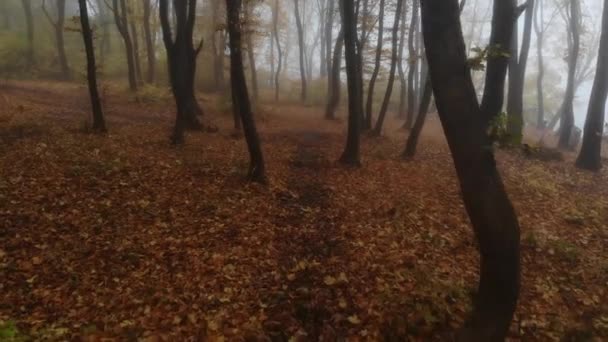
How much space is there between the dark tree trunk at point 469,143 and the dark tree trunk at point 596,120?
37.8ft

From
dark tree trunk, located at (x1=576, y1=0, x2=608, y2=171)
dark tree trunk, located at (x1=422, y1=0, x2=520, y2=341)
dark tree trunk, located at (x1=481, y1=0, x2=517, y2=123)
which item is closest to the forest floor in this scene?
dark tree trunk, located at (x1=422, y1=0, x2=520, y2=341)

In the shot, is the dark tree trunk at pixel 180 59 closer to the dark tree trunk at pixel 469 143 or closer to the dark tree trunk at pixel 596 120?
the dark tree trunk at pixel 469 143

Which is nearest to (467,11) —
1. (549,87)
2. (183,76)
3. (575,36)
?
(549,87)

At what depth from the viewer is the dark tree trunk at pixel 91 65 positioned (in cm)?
985

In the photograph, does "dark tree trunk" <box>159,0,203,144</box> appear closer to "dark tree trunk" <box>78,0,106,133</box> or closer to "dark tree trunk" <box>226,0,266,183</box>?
"dark tree trunk" <box>78,0,106,133</box>

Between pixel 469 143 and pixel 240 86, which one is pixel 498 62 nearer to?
pixel 469 143

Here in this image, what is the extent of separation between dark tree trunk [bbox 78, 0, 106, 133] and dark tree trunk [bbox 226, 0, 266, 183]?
4.73m

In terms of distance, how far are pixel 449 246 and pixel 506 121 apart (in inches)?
159

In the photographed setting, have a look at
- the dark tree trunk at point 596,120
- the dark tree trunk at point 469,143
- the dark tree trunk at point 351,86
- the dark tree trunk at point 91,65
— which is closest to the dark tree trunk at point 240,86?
the dark tree trunk at point 351,86

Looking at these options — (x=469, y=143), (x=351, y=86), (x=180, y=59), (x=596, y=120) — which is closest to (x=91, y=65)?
(x=180, y=59)

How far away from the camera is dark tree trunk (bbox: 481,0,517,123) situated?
11.3 ft

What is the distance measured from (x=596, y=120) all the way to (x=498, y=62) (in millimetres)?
10874

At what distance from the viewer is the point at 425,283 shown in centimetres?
529

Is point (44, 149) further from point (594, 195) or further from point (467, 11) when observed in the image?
point (467, 11)
